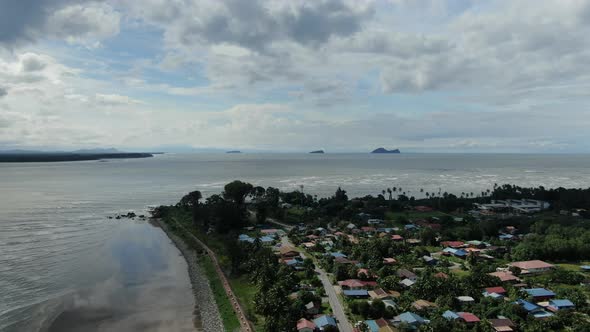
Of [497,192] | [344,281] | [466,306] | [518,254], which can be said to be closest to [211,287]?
[344,281]

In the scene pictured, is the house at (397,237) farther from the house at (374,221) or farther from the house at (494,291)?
the house at (494,291)

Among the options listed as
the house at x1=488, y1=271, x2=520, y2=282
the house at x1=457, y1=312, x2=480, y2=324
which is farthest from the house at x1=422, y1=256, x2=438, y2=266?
the house at x1=457, y1=312, x2=480, y2=324

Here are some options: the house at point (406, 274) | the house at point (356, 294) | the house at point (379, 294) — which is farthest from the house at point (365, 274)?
the house at point (356, 294)

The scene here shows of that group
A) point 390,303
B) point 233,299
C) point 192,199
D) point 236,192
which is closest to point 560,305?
point 390,303

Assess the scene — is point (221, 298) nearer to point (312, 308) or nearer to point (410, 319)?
point (312, 308)

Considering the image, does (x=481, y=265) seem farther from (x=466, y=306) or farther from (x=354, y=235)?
(x=354, y=235)

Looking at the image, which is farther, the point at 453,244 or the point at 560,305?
the point at 453,244

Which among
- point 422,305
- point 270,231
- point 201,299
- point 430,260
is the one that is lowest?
point 201,299
